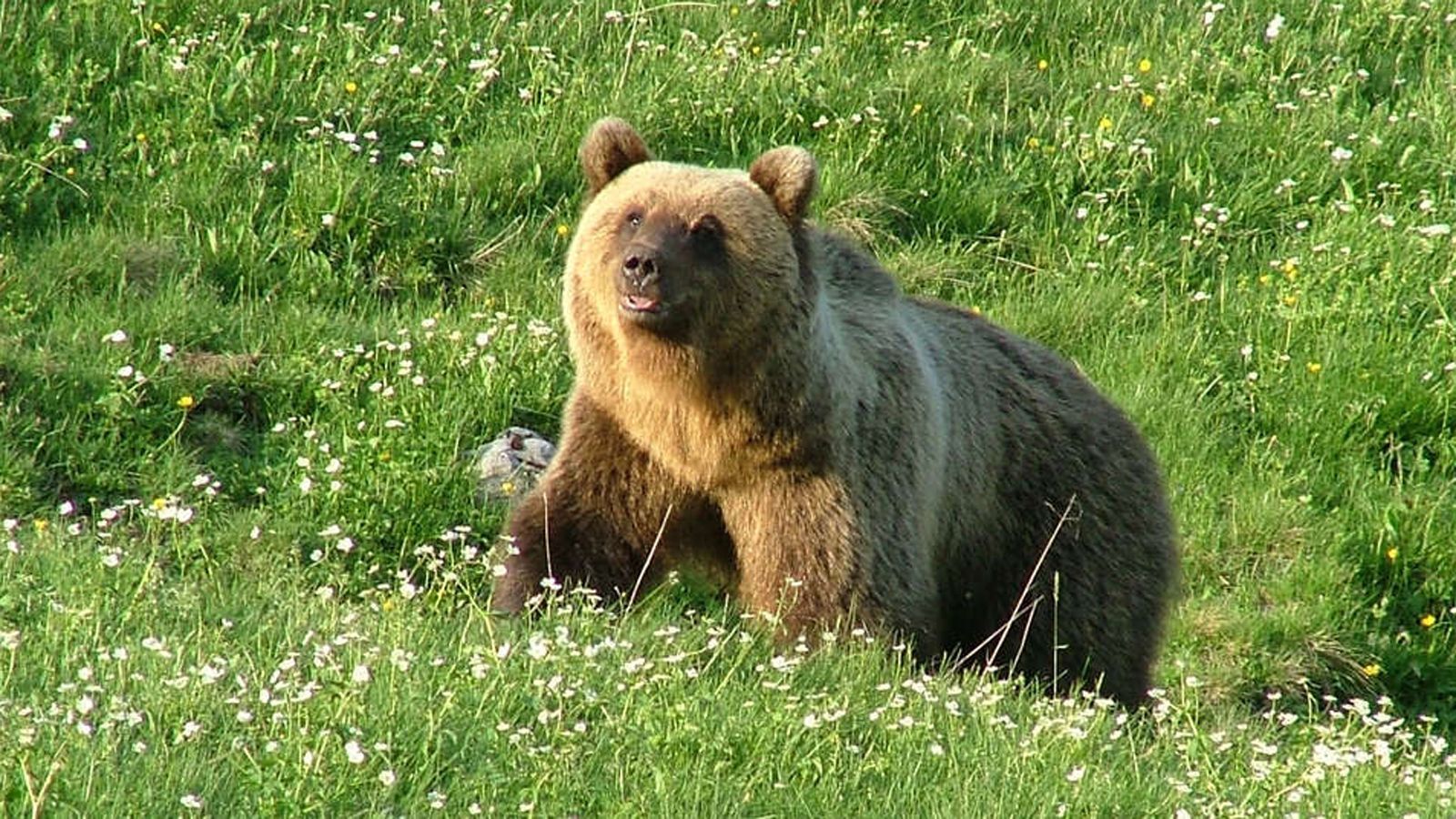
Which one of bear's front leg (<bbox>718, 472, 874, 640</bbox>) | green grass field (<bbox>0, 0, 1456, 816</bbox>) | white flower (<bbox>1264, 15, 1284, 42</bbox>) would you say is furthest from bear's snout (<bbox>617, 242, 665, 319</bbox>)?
white flower (<bbox>1264, 15, 1284, 42</bbox>)

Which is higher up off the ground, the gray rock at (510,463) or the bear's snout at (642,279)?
the bear's snout at (642,279)

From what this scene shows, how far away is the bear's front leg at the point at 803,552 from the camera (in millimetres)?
7484

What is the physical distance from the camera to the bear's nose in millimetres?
7207

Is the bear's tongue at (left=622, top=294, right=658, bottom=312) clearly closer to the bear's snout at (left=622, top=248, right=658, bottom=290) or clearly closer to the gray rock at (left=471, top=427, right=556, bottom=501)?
the bear's snout at (left=622, top=248, right=658, bottom=290)

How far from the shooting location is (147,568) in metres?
6.43

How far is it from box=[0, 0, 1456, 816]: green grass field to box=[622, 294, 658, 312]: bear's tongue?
91 centimetres

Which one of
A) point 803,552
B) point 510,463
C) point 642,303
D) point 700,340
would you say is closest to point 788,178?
point 700,340

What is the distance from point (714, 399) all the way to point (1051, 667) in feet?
6.05

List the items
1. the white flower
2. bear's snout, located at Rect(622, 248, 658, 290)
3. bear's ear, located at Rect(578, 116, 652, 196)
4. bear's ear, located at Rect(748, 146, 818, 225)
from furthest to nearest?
1. the white flower
2. bear's ear, located at Rect(578, 116, 652, 196)
3. bear's ear, located at Rect(748, 146, 818, 225)
4. bear's snout, located at Rect(622, 248, 658, 290)

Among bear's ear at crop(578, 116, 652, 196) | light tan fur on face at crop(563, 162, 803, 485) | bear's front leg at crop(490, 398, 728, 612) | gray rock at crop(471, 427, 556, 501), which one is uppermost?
bear's ear at crop(578, 116, 652, 196)

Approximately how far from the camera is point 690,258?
24.0ft

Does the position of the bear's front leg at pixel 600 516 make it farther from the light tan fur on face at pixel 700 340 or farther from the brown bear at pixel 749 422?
the light tan fur on face at pixel 700 340

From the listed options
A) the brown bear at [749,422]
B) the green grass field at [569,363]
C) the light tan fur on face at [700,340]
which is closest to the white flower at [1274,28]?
the green grass field at [569,363]

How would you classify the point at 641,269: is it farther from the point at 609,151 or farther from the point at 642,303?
the point at 609,151
